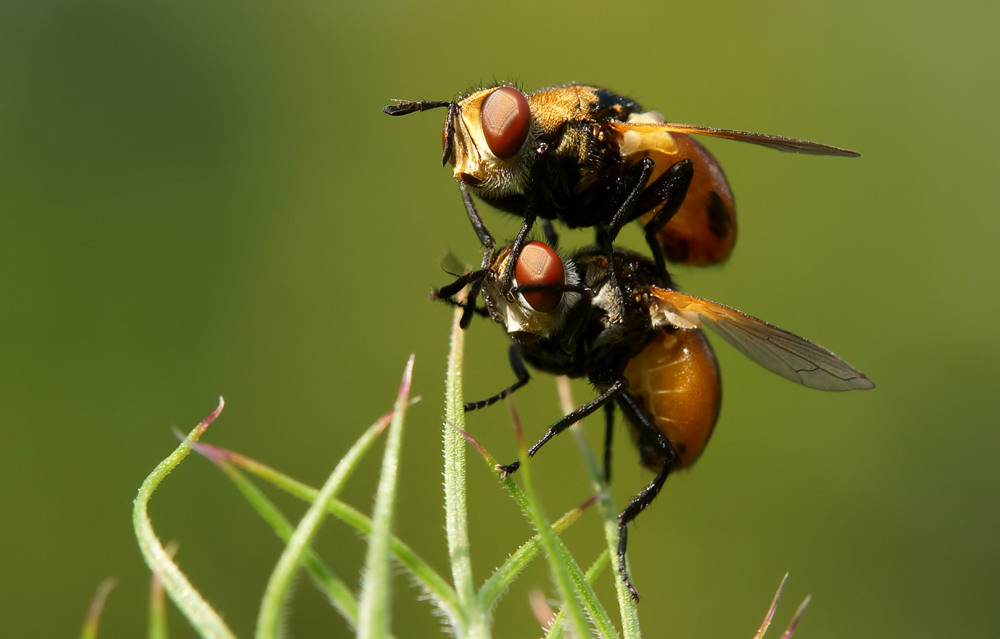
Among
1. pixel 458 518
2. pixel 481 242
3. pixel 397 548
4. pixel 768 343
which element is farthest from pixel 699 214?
pixel 397 548

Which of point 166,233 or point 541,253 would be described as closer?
point 541,253

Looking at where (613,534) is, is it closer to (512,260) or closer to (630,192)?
(512,260)

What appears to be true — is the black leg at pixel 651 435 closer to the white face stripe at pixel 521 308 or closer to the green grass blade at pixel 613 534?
the white face stripe at pixel 521 308

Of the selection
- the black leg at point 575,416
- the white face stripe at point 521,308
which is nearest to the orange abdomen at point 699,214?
the white face stripe at point 521,308

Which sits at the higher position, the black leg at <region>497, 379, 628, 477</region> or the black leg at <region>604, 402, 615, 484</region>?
the black leg at <region>497, 379, 628, 477</region>

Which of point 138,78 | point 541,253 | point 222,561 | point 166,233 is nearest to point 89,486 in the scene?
point 222,561

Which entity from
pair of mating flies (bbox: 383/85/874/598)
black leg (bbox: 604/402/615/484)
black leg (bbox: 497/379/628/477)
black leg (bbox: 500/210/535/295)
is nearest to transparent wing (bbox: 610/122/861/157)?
pair of mating flies (bbox: 383/85/874/598)

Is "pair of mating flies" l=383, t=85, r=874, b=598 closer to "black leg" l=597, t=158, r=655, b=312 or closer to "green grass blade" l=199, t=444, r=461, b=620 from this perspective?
"black leg" l=597, t=158, r=655, b=312

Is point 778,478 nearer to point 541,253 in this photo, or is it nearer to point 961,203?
point 961,203
